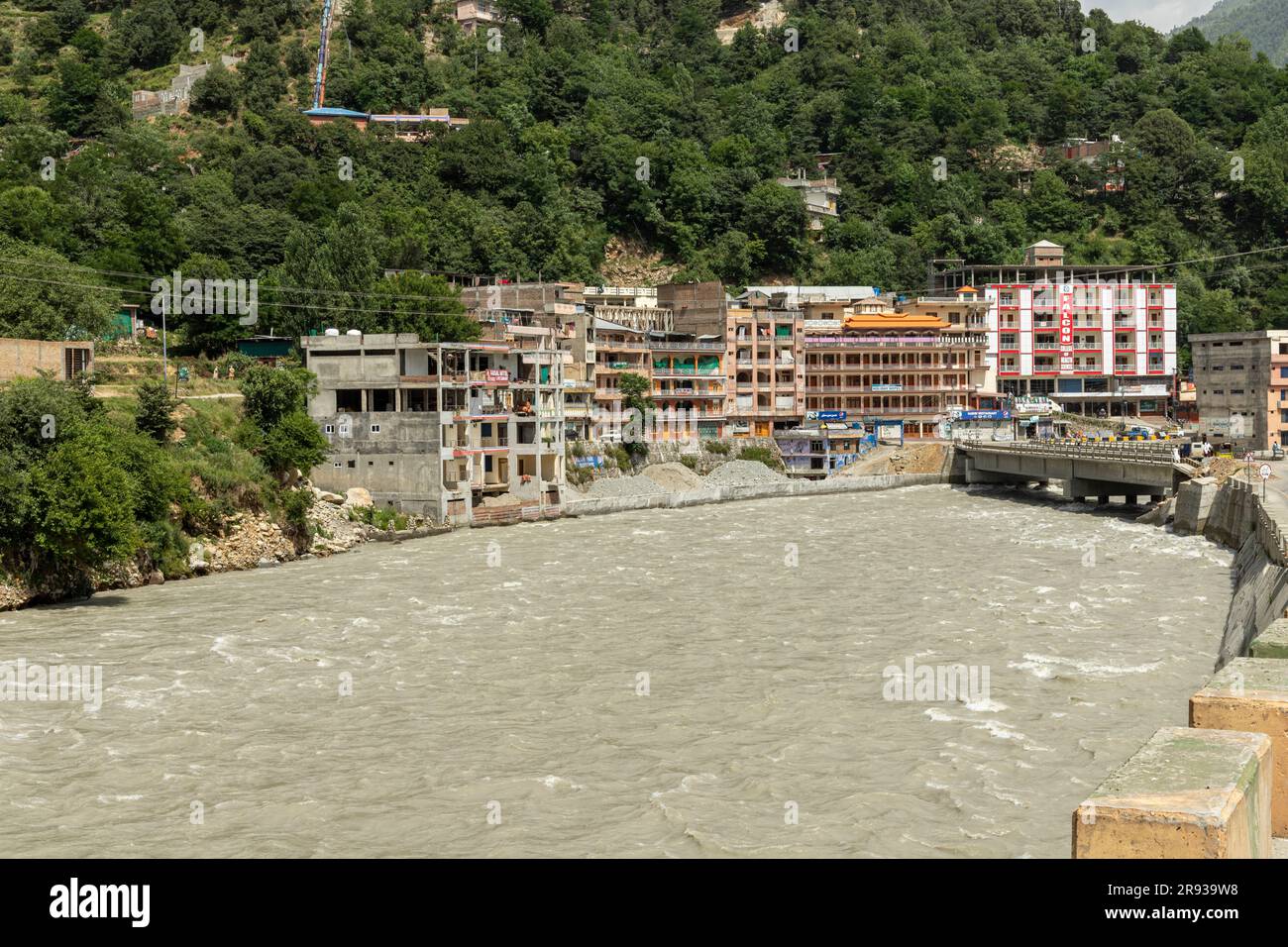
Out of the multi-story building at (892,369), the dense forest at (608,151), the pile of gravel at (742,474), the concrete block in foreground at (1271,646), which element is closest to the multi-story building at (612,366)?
the pile of gravel at (742,474)

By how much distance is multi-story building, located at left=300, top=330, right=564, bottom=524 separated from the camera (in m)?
64.6

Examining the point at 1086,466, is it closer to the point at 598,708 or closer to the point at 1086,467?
the point at 1086,467

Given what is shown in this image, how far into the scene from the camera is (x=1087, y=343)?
389 feet

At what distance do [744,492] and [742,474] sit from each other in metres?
11.0

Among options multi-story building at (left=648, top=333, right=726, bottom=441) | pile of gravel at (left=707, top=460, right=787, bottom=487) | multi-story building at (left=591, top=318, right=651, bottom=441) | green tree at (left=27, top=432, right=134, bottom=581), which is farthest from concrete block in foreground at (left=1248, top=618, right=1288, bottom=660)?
multi-story building at (left=648, top=333, right=726, bottom=441)

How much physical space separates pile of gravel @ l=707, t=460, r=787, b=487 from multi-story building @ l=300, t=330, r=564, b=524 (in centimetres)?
2217

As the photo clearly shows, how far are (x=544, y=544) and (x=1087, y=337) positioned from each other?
7658 cm

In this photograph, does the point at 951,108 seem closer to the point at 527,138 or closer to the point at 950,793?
the point at 527,138

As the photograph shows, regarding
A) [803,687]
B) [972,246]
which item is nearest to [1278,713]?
[803,687]

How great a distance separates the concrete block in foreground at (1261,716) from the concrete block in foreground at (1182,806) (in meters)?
0.91

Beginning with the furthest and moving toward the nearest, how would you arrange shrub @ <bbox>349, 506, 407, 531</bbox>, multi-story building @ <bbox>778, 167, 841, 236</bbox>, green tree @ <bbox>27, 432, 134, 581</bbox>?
multi-story building @ <bbox>778, 167, 841, 236</bbox>, shrub @ <bbox>349, 506, 407, 531</bbox>, green tree @ <bbox>27, 432, 134, 581</bbox>

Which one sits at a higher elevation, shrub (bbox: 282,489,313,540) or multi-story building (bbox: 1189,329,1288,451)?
multi-story building (bbox: 1189,329,1288,451)

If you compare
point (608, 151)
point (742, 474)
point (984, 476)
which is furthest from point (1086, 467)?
point (608, 151)

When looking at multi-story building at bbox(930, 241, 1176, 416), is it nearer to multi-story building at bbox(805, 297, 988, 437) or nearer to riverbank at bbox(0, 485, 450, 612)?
multi-story building at bbox(805, 297, 988, 437)
